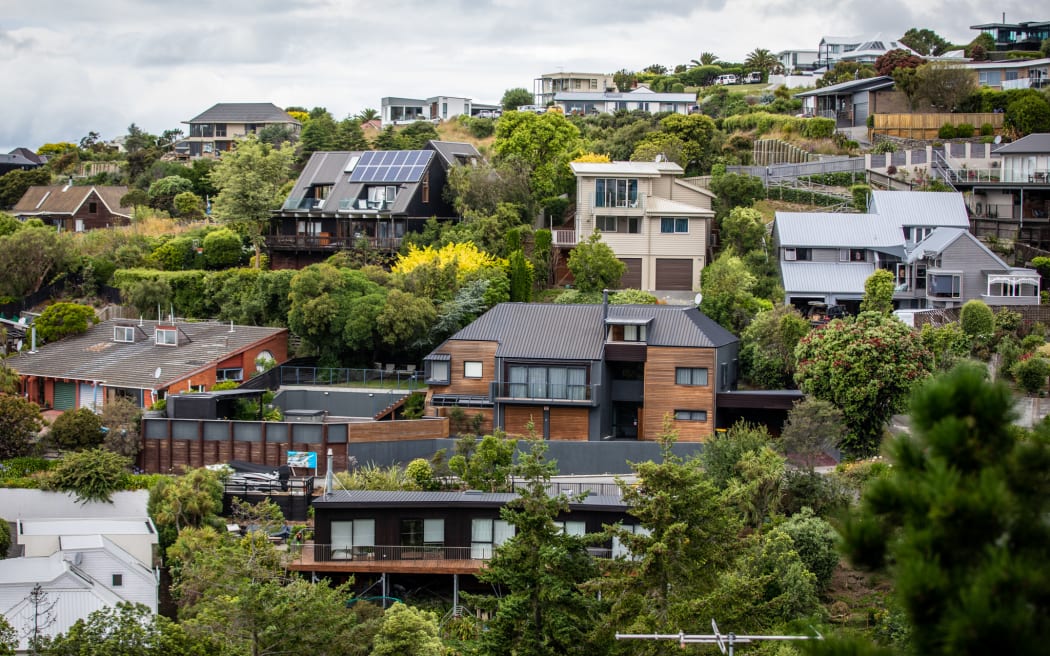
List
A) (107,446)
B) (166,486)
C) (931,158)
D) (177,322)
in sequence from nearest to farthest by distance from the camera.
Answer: (166,486)
(107,446)
(177,322)
(931,158)

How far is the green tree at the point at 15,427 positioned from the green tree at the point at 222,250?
16514 mm

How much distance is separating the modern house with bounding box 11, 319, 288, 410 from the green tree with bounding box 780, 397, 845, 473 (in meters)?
21.1

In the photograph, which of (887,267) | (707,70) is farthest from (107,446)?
(707,70)

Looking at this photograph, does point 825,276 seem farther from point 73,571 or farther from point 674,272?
point 73,571

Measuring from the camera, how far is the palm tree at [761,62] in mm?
110938

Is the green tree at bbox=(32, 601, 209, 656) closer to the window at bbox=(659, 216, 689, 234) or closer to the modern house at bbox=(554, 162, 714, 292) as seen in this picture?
the modern house at bbox=(554, 162, 714, 292)

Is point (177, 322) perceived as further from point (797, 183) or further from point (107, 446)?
point (797, 183)

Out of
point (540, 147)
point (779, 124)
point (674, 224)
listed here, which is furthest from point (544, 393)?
point (779, 124)

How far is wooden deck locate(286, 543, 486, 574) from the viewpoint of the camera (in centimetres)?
3098

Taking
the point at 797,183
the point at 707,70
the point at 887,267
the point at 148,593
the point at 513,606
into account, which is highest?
the point at 707,70

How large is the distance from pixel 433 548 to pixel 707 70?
298 feet

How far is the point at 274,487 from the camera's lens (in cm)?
3631

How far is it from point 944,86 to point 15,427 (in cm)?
5320

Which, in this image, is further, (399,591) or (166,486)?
(166,486)
